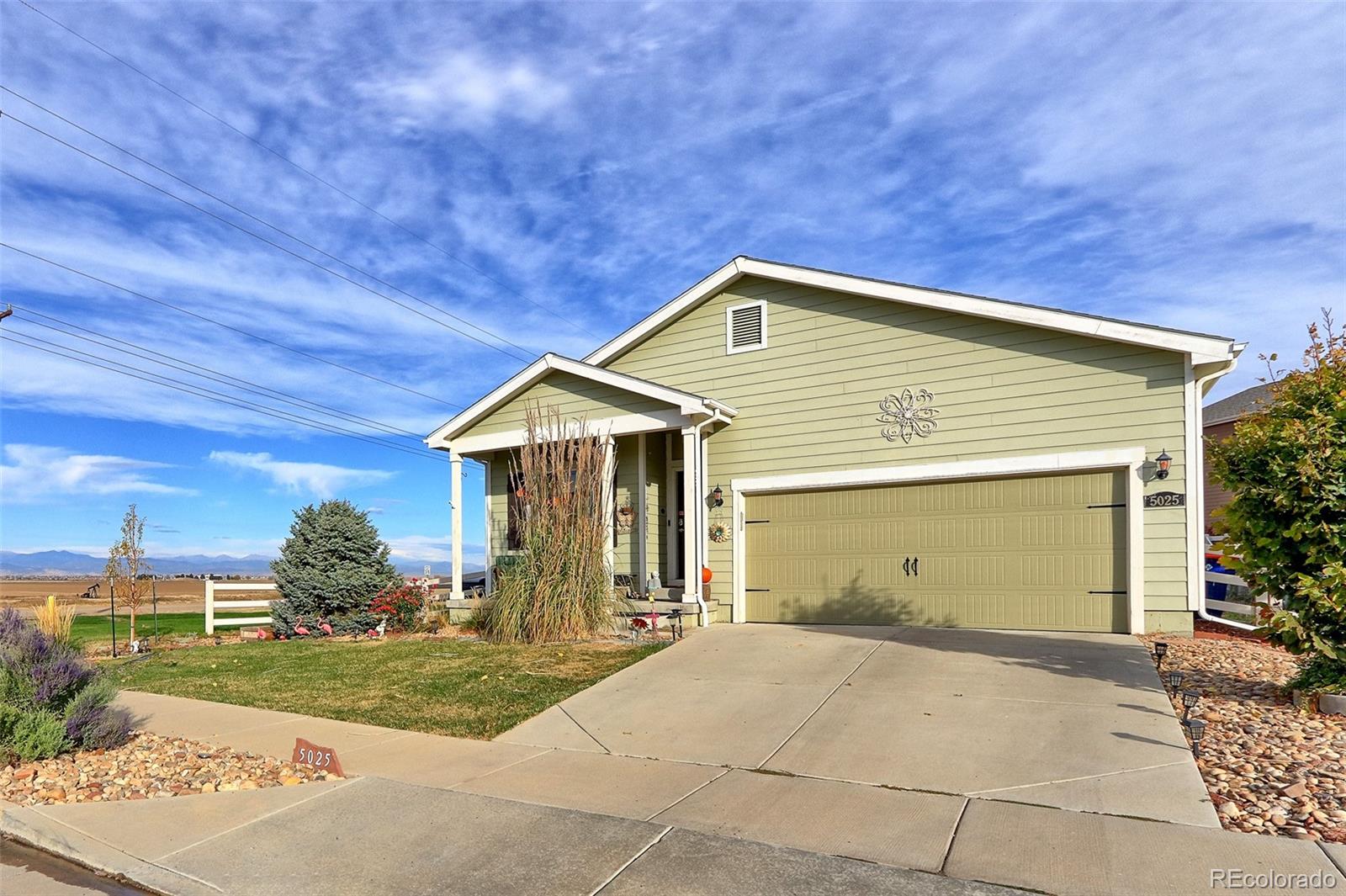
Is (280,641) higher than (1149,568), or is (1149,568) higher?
(1149,568)

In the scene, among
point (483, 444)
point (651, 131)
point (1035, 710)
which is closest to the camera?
point (1035, 710)

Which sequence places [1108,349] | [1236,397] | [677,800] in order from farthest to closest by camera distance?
[1236,397], [1108,349], [677,800]

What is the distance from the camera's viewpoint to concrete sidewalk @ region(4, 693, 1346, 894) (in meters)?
3.60

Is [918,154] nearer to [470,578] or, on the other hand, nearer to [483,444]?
[483,444]

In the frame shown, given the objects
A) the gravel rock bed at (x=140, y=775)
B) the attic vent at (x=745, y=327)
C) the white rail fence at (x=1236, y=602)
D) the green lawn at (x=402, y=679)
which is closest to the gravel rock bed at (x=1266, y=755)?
the white rail fence at (x=1236, y=602)

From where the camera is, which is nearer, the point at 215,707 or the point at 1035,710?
the point at 1035,710

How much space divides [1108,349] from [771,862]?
838 cm

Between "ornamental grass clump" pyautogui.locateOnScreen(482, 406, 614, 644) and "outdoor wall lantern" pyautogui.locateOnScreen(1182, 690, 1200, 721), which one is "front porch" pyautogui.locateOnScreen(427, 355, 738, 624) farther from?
"outdoor wall lantern" pyautogui.locateOnScreen(1182, 690, 1200, 721)

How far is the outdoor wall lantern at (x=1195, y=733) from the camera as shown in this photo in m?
5.12

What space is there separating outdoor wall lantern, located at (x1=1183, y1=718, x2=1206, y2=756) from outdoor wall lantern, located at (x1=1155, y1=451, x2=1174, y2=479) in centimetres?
477

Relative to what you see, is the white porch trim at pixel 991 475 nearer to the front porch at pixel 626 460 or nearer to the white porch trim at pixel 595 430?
the front porch at pixel 626 460

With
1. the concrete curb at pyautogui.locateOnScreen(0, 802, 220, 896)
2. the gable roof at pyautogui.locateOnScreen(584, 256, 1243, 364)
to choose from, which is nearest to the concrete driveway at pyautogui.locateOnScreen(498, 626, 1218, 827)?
the concrete curb at pyautogui.locateOnScreen(0, 802, 220, 896)

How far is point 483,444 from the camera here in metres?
13.2

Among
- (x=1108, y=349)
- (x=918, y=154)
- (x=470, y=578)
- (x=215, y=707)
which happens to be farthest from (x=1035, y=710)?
(x=470, y=578)
